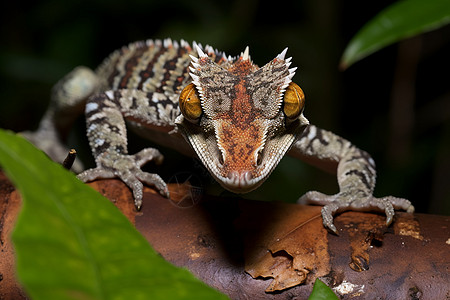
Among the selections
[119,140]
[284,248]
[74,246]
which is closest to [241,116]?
[284,248]

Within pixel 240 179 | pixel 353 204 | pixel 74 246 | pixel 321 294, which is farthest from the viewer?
pixel 353 204

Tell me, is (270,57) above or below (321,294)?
below

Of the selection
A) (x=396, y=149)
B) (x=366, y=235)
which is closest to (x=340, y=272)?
(x=366, y=235)

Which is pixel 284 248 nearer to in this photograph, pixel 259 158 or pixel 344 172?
pixel 259 158

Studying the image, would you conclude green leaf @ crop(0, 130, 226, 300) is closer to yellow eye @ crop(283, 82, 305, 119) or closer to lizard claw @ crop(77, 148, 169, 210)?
lizard claw @ crop(77, 148, 169, 210)

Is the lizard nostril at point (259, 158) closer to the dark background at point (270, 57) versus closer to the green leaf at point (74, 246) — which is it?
the green leaf at point (74, 246)

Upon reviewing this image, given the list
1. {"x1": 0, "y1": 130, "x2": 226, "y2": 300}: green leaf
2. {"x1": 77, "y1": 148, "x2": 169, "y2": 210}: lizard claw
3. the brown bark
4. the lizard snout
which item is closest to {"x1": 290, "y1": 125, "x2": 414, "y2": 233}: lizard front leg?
the brown bark

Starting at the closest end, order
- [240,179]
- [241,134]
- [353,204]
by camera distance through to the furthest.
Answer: [240,179] → [241,134] → [353,204]
